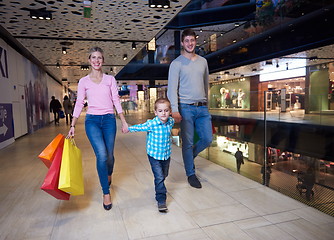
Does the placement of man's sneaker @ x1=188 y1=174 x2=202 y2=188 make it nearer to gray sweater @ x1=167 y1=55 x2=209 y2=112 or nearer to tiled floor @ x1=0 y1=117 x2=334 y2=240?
tiled floor @ x1=0 y1=117 x2=334 y2=240

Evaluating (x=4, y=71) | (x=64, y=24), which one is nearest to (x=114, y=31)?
(x=64, y=24)

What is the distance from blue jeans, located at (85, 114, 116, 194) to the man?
648 mm

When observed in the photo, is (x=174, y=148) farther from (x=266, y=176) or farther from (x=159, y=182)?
(x=159, y=182)

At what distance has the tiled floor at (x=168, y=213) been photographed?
5.57 feet

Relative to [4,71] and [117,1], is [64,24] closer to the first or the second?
[117,1]

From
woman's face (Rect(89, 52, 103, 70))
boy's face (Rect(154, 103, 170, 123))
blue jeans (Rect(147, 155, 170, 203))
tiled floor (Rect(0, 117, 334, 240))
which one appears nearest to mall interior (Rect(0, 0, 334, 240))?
tiled floor (Rect(0, 117, 334, 240))

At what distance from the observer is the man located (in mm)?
2498

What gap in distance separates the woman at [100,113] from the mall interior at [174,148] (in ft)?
1.22

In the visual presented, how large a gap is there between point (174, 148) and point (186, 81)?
2.58 metres

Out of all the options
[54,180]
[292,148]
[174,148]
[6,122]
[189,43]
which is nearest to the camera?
[54,180]

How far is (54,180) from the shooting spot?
6.07ft

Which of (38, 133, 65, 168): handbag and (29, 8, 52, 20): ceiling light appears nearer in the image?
(38, 133, 65, 168): handbag

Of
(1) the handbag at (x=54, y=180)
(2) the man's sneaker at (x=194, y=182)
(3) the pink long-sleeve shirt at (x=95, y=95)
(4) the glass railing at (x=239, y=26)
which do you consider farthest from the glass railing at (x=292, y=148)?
(4) the glass railing at (x=239, y=26)

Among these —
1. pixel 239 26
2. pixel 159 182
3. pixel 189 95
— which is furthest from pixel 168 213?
pixel 239 26
